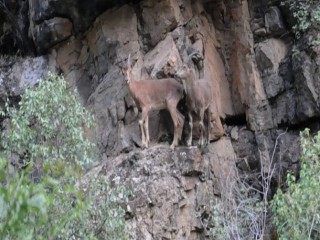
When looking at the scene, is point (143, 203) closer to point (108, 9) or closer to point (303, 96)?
point (303, 96)

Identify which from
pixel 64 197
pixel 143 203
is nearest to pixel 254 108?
pixel 143 203

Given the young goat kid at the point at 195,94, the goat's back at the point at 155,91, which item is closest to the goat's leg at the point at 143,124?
the goat's back at the point at 155,91

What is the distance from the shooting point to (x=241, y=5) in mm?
10531

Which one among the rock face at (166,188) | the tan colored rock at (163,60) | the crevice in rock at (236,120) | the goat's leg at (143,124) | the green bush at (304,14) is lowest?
the rock face at (166,188)

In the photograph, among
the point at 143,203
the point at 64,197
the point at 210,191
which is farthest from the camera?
the point at 210,191

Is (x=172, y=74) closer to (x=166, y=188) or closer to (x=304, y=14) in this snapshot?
(x=166, y=188)

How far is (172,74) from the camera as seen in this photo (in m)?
9.41

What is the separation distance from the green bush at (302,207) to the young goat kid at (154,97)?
8.11 feet

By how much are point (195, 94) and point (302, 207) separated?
2.95 metres

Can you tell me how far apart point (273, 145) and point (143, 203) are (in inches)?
107

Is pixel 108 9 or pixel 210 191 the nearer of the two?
pixel 210 191

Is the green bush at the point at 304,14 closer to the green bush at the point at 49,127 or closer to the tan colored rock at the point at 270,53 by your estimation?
the tan colored rock at the point at 270,53

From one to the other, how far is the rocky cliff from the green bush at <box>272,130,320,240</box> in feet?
6.24

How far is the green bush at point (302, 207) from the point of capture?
6.79 meters
